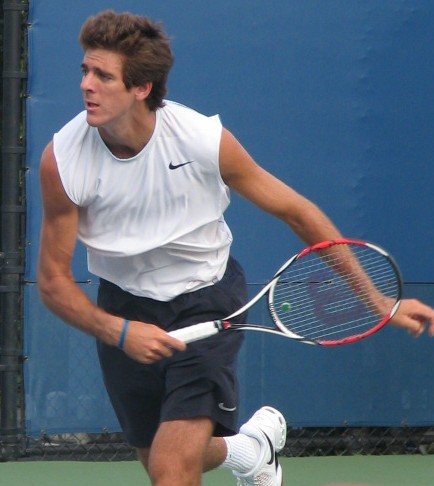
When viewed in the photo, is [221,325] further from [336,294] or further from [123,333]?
[336,294]

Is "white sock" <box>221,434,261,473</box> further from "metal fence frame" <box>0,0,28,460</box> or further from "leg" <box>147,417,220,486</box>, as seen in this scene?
"metal fence frame" <box>0,0,28,460</box>

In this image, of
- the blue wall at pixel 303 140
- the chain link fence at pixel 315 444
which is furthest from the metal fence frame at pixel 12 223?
the chain link fence at pixel 315 444

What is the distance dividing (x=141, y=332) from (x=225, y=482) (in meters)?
2.41

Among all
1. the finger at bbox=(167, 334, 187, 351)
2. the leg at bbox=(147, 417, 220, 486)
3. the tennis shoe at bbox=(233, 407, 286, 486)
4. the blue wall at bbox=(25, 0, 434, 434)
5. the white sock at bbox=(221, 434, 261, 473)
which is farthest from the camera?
the blue wall at bbox=(25, 0, 434, 434)

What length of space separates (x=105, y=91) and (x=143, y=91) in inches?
4.9

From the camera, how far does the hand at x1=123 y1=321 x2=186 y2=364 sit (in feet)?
10.7

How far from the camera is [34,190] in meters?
5.84

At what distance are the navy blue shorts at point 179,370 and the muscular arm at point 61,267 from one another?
253 mm

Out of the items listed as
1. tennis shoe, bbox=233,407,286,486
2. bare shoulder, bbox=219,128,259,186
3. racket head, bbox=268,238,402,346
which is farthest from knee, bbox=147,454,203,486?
tennis shoe, bbox=233,407,286,486

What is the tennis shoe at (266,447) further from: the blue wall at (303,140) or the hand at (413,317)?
the hand at (413,317)

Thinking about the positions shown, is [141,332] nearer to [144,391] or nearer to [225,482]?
[144,391]

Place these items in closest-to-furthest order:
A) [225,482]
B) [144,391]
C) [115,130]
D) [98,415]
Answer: [115,130], [144,391], [225,482], [98,415]

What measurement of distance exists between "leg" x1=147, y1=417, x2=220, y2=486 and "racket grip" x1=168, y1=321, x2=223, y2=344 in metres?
0.34

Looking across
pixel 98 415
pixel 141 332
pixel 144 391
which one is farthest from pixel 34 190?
pixel 141 332
